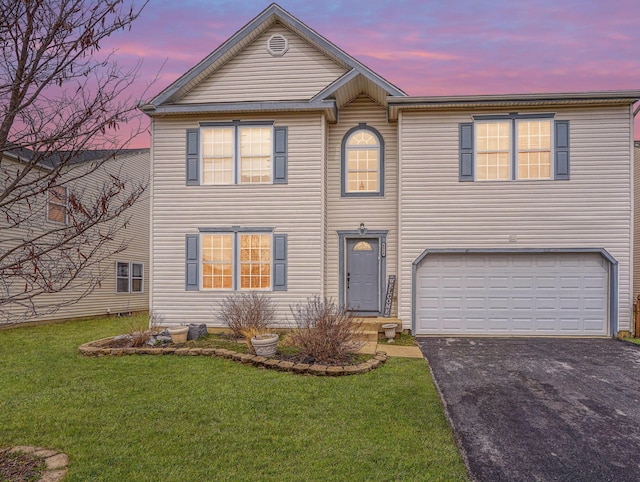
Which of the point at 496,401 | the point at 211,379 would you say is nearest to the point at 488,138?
the point at 496,401

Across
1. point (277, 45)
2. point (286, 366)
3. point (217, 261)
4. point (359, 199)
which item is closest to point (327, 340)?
point (286, 366)

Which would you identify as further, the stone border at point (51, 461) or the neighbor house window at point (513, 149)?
the neighbor house window at point (513, 149)

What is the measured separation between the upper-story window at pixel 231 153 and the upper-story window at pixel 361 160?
2.10 meters

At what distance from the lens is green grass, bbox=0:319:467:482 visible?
349 centimetres

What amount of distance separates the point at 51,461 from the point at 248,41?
1062 cm

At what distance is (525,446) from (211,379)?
14.6 ft

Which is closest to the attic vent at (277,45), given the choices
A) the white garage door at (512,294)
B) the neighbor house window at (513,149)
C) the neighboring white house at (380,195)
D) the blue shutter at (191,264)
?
the neighboring white house at (380,195)

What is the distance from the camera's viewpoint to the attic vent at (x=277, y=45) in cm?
1084

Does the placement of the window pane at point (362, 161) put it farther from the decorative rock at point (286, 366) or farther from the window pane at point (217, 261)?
the decorative rock at point (286, 366)

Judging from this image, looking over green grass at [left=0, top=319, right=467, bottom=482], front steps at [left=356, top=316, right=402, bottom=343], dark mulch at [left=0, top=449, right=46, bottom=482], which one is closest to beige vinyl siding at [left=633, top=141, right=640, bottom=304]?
front steps at [left=356, top=316, right=402, bottom=343]

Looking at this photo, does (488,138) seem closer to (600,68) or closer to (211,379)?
(600,68)

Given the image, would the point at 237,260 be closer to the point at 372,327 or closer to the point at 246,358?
the point at 246,358

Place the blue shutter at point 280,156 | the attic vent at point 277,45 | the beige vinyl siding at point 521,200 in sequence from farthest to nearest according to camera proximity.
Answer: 1. the attic vent at point 277,45
2. the blue shutter at point 280,156
3. the beige vinyl siding at point 521,200

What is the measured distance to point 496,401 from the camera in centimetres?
536
